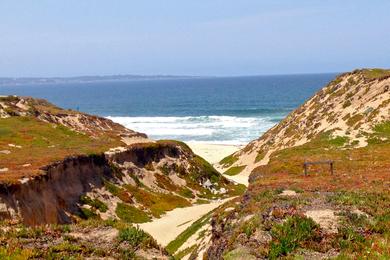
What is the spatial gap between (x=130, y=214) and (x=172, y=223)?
5463 mm

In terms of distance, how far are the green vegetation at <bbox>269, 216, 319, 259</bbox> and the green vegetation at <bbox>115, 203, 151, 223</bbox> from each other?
A: 28.3 metres

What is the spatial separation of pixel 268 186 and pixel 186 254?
6733mm

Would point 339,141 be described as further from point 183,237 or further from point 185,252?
point 185,252

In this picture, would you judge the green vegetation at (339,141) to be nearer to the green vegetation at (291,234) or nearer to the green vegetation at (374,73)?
the green vegetation at (374,73)

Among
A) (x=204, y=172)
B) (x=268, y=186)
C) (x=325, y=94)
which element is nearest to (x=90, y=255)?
(x=268, y=186)

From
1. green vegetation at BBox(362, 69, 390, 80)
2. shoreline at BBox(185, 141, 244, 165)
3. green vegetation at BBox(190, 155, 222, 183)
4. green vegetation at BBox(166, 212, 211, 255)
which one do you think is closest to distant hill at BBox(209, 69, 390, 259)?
green vegetation at BBox(166, 212, 211, 255)

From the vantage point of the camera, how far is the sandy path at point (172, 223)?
127ft

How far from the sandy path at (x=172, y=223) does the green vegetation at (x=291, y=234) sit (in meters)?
18.6

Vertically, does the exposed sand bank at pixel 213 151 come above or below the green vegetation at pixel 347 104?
below

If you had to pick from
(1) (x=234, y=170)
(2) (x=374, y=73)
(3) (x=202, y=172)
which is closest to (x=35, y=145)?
(3) (x=202, y=172)

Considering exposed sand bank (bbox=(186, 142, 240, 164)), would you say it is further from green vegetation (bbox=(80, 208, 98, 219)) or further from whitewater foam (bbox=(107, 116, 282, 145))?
green vegetation (bbox=(80, 208, 98, 219))

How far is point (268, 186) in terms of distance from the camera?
2875cm

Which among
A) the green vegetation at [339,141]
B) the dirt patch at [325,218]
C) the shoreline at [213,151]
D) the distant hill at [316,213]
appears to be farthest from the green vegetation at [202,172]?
the dirt patch at [325,218]

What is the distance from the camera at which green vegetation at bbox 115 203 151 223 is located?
149 ft
